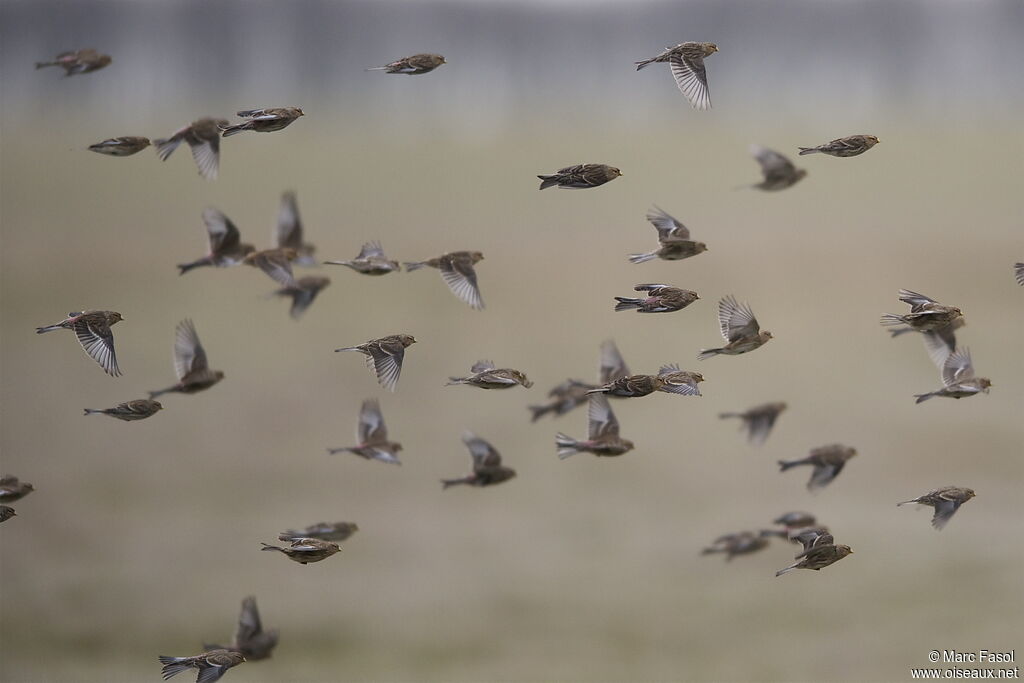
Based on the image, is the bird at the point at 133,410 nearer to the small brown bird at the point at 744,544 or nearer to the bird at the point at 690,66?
the bird at the point at 690,66

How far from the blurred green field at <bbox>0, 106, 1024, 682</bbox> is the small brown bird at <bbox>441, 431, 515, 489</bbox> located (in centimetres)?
75

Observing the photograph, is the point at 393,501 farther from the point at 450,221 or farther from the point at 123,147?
the point at 123,147

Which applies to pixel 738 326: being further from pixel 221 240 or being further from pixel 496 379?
pixel 221 240

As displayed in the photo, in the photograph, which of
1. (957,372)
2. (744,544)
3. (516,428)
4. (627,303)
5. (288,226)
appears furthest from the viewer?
(516,428)

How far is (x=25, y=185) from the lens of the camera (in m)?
3.67

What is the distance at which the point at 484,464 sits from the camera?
186cm

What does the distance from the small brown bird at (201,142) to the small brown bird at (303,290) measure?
14.5 inches

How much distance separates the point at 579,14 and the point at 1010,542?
6.81 ft

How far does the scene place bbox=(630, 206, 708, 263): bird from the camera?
4.96 ft

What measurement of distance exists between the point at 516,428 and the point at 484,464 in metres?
1.40

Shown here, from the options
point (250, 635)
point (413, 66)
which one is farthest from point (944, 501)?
point (250, 635)

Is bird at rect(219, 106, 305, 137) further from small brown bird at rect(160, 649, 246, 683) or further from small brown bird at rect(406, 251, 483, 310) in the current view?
small brown bird at rect(160, 649, 246, 683)

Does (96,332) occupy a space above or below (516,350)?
above

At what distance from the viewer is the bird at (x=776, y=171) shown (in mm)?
1716
